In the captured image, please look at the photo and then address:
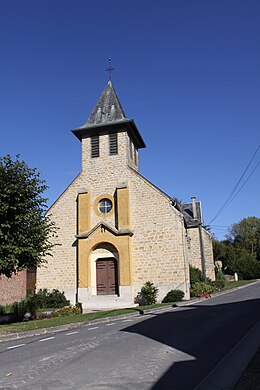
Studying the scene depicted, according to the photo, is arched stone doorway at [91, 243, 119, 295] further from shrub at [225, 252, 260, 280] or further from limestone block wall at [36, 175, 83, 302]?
shrub at [225, 252, 260, 280]

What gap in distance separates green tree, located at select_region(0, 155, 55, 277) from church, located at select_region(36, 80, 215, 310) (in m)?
6.68

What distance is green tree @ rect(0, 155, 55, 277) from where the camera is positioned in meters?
13.1

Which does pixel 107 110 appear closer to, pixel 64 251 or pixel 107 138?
pixel 107 138

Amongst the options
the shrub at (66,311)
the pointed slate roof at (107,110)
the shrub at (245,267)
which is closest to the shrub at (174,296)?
the shrub at (66,311)

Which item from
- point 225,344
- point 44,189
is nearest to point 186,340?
point 225,344

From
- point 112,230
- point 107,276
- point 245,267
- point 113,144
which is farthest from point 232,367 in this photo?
point 245,267

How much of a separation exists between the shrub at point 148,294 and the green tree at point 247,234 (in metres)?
54.7

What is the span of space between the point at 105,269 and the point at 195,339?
47.6 feet

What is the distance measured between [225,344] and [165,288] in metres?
13.5

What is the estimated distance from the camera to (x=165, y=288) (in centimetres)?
2075

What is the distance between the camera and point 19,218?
1339 cm

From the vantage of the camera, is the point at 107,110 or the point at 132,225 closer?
the point at 132,225

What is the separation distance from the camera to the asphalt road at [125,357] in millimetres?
5207

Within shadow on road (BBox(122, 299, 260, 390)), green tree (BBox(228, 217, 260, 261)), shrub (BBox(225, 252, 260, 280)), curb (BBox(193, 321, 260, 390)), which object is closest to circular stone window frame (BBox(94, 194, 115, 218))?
shadow on road (BBox(122, 299, 260, 390))
